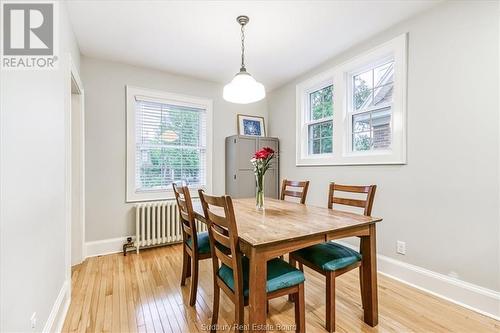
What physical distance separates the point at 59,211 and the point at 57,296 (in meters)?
0.59

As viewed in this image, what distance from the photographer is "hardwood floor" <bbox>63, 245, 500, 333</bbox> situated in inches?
65.9

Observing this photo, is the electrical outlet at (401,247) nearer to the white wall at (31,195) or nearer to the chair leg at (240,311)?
the chair leg at (240,311)

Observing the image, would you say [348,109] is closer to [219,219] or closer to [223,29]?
[223,29]

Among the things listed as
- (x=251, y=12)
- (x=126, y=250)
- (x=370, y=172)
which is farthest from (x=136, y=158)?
(x=370, y=172)

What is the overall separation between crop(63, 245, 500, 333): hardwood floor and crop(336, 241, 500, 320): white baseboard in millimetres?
72

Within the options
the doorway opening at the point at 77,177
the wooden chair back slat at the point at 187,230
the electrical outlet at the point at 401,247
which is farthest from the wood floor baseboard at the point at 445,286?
the doorway opening at the point at 77,177

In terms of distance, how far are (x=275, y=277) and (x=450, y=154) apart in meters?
1.87

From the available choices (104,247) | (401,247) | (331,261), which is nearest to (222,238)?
(331,261)

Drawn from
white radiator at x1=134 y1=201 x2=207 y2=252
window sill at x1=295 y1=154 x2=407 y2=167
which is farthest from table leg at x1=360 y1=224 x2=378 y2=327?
white radiator at x1=134 y1=201 x2=207 y2=252

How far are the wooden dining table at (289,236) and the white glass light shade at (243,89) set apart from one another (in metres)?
1.04

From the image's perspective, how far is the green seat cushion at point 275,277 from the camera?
1.35 metres

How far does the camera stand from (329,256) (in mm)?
1682

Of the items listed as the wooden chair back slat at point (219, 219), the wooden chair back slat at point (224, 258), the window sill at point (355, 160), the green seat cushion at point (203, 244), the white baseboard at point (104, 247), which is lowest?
the white baseboard at point (104, 247)

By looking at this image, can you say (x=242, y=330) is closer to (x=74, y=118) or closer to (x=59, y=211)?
(x=59, y=211)
